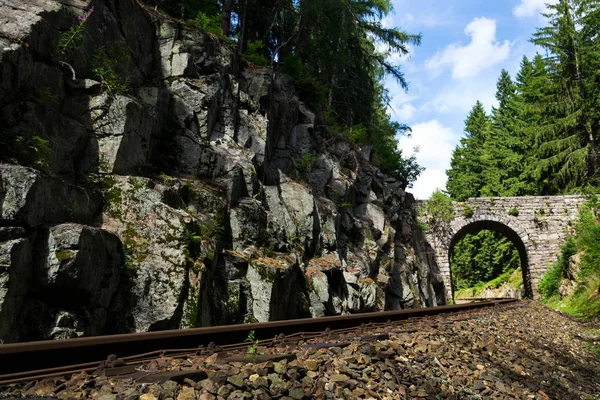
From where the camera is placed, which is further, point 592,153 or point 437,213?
point 592,153

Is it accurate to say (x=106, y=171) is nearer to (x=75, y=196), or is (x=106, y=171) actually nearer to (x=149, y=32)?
(x=75, y=196)

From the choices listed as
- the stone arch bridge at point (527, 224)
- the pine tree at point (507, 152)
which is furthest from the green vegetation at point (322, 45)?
the pine tree at point (507, 152)

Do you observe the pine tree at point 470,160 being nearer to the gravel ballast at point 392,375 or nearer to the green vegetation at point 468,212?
the green vegetation at point 468,212

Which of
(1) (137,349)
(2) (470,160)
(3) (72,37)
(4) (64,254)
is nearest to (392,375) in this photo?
(1) (137,349)

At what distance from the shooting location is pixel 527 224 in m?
24.8

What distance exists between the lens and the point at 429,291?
1931cm

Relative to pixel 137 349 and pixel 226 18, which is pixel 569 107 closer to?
pixel 226 18

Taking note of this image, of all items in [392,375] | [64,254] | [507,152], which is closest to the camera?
[392,375]

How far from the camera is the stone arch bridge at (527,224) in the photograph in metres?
24.5

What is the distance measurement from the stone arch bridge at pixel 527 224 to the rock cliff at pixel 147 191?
492 inches

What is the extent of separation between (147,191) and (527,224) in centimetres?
2416

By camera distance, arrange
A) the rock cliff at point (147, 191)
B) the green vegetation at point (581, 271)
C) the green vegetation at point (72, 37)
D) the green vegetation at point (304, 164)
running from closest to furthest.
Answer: the rock cliff at point (147, 191), the green vegetation at point (72, 37), the green vegetation at point (304, 164), the green vegetation at point (581, 271)

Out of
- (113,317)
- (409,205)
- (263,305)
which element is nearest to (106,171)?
(113,317)

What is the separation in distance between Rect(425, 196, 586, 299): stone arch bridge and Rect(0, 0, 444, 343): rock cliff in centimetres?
1249
